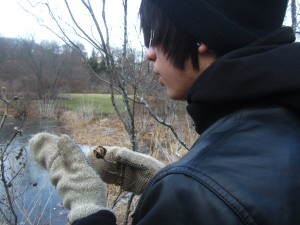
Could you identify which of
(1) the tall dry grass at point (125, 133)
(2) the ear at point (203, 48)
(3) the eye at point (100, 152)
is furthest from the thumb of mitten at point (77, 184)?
(1) the tall dry grass at point (125, 133)

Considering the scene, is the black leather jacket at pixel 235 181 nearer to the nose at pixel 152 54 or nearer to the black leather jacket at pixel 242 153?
the black leather jacket at pixel 242 153

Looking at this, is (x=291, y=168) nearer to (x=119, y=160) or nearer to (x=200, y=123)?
(x=200, y=123)

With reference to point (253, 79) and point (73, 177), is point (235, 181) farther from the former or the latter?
point (73, 177)

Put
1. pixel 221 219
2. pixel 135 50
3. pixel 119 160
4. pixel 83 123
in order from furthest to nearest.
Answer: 1. pixel 83 123
2. pixel 135 50
3. pixel 119 160
4. pixel 221 219

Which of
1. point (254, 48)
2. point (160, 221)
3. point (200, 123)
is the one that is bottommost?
point (160, 221)

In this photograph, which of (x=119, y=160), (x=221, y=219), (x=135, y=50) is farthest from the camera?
(x=135, y=50)

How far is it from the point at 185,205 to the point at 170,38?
47 cm

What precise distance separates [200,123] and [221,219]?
1.02 ft

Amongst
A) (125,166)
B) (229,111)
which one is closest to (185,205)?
(229,111)

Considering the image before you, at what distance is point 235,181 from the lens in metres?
0.57

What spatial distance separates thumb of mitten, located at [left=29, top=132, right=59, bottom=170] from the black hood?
0.75m

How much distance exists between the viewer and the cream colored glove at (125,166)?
54.1 inches

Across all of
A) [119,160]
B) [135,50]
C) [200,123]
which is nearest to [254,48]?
[200,123]

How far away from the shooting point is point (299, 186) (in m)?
0.62
